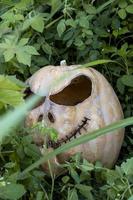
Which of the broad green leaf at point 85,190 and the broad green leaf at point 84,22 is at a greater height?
the broad green leaf at point 84,22

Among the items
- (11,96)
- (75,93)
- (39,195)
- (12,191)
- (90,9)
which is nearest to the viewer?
(11,96)

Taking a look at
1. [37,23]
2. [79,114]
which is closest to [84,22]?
[37,23]

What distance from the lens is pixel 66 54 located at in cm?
239

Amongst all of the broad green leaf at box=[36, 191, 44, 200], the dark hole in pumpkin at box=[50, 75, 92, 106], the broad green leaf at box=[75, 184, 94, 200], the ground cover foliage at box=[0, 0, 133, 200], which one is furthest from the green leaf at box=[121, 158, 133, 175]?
the dark hole in pumpkin at box=[50, 75, 92, 106]

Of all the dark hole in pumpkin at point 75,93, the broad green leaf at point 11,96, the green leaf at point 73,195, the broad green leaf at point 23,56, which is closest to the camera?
the broad green leaf at point 11,96

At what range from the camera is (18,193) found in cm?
163

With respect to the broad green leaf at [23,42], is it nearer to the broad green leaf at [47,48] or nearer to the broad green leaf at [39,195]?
the broad green leaf at [47,48]

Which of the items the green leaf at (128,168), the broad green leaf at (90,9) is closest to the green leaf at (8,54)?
the broad green leaf at (90,9)

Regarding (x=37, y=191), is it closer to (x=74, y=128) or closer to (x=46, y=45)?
(x=74, y=128)

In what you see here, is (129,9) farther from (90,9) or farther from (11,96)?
(11,96)

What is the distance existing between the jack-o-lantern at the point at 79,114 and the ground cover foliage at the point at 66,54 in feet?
0.23

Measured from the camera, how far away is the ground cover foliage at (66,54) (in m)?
1.82

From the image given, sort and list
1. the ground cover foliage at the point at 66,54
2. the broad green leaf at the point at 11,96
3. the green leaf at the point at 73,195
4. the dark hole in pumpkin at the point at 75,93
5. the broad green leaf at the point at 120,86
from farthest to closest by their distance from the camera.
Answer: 1. the broad green leaf at the point at 120,86
2. the dark hole in pumpkin at the point at 75,93
3. the ground cover foliage at the point at 66,54
4. the green leaf at the point at 73,195
5. the broad green leaf at the point at 11,96

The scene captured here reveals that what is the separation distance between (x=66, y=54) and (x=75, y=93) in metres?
0.29
